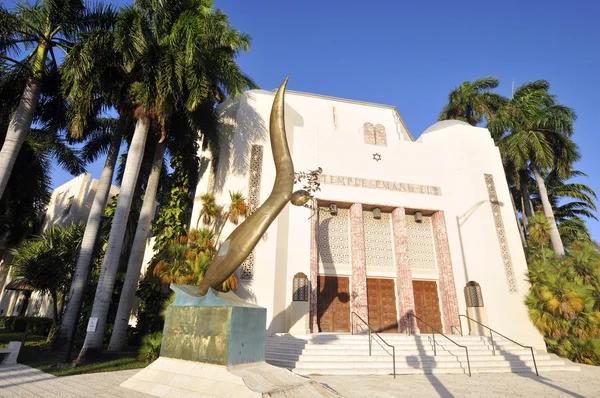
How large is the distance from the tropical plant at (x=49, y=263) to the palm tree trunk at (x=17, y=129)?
24.3 ft

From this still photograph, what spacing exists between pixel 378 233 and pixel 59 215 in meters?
27.1

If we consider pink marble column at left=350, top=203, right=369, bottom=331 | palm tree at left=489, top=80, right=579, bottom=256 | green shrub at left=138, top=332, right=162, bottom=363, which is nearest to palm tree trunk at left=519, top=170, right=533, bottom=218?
palm tree at left=489, top=80, right=579, bottom=256

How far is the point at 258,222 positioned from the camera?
255 inches

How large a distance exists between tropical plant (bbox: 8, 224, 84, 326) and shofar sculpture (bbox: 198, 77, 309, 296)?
42.6ft

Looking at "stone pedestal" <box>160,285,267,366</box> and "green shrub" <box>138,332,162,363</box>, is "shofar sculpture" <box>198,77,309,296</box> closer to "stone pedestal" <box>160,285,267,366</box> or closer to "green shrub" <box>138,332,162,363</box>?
"stone pedestal" <box>160,285,267,366</box>

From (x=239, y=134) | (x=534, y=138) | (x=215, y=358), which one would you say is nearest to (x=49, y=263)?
(x=239, y=134)

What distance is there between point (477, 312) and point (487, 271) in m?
2.08

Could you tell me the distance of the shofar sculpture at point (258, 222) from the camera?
639 cm

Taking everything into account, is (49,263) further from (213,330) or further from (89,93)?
(213,330)

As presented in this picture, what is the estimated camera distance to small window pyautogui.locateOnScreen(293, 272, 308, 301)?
12617 millimetres

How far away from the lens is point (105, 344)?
1334 cm

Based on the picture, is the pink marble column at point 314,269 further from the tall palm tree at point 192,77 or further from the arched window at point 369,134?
the arched window at point 369,134

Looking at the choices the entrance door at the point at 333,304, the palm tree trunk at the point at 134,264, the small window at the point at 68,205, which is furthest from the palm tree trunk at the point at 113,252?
the small window at the point at 68,205

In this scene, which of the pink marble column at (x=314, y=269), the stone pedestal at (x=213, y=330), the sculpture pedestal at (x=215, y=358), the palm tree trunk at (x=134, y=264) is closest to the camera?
the sculpture pedestal at (x=215, y=358)
